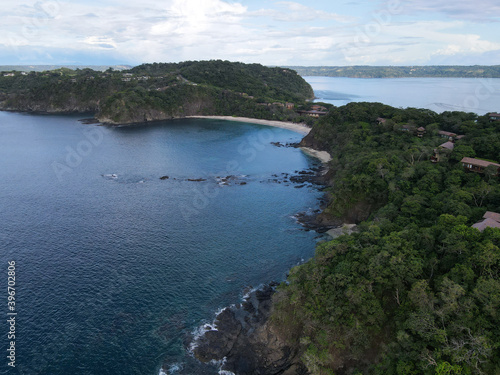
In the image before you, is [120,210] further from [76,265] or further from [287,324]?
[287,324]

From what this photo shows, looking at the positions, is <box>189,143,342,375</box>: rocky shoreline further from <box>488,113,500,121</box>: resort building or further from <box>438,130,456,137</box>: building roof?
<box>488,113,500,121</box>: resort building

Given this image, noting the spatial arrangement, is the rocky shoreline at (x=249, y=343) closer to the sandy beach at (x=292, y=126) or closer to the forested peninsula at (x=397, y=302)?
the forested peninsula at (x=397, y=302)

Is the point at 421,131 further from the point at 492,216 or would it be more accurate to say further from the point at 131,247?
the point at 131,247

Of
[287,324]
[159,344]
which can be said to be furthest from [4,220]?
[287,324]

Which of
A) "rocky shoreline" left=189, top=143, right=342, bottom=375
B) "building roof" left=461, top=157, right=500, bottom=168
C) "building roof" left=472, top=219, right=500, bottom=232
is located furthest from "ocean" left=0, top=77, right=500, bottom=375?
"building roof" left=461, top=157, right=500, bottom=168
